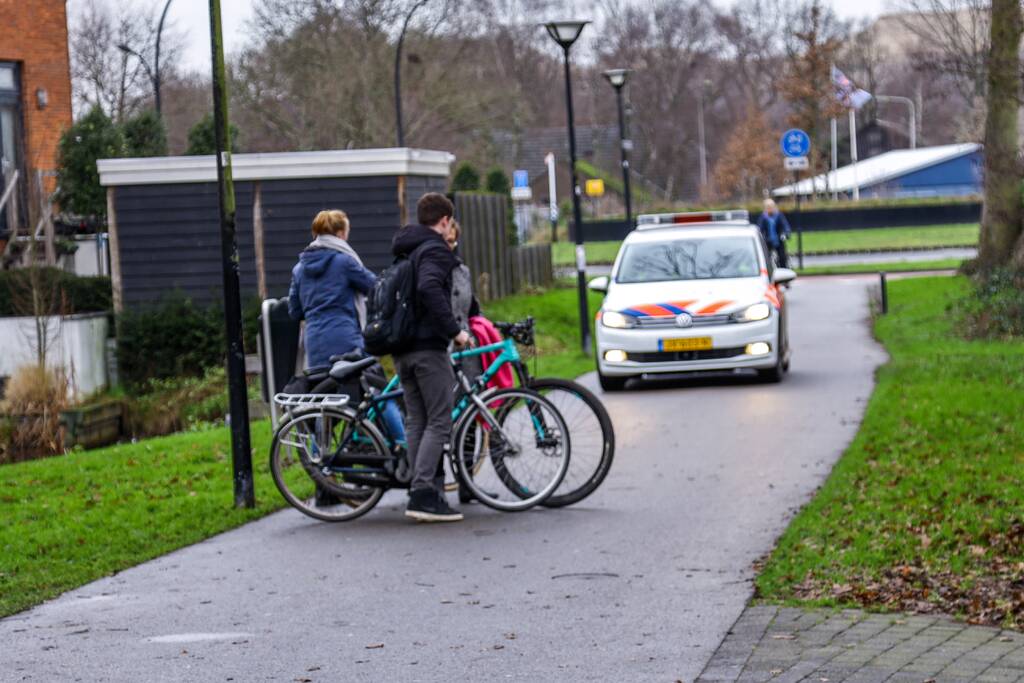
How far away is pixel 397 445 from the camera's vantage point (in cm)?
1005

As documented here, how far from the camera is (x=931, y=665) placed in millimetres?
6035

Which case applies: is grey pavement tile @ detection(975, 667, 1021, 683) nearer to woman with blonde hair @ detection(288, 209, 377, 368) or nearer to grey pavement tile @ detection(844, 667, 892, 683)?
grey pavement tile @ detection(844, 667, 892, 683)

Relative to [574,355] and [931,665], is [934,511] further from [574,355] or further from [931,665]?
[574,355]

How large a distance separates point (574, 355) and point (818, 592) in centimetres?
1479

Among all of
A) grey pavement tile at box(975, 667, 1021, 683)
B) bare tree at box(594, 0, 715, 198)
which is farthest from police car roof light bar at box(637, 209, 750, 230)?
bare tree at box(594, 0, 715, 198)

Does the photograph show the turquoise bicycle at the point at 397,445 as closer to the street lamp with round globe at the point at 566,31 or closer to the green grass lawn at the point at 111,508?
the green grass lawn at the point at 111,508

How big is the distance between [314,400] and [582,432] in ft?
5.30

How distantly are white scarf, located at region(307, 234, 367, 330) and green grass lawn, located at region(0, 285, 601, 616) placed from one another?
4.29 ft

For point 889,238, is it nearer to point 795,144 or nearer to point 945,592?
point 795,144

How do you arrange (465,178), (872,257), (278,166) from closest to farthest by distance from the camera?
1. (278,166)
2. (465,178)
3. (872,257)

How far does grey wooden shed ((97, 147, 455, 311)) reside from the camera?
22.0m

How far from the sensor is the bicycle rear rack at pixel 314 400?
33.3 ft

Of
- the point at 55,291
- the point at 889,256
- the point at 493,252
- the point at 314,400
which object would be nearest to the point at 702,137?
the point at 889,256

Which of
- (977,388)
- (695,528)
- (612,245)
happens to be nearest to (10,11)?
(977,388)
